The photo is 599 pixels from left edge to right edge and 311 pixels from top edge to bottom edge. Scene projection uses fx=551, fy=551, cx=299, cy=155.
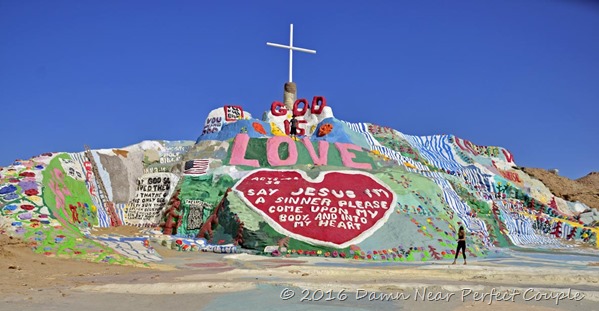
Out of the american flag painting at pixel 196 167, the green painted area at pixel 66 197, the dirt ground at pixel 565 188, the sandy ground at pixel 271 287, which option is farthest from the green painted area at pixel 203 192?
the dirt ground at pixel 565 188

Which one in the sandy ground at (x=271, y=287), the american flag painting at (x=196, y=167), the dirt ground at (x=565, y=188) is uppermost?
the american flag painting at (x=196, y=167)

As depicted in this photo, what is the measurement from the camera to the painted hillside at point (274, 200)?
15898 mm

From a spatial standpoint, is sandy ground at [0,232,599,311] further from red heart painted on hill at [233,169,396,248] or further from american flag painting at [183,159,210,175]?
american flag painting at [183,159,210,175]

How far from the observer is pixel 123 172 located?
24.8 meters

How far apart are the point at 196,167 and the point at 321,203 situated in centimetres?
812

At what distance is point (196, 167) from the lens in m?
23.6

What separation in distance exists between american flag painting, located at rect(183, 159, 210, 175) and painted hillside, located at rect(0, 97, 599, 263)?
62mm

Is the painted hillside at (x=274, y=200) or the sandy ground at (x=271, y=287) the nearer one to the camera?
the sandy ground at (x=271, y=287)

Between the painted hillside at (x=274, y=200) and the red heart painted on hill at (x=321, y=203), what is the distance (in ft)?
0.13

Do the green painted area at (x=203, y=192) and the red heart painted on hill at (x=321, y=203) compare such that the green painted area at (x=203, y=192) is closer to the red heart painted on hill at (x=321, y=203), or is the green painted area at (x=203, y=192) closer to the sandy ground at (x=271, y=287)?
the red heart painted on hill at (x=321, y=203)

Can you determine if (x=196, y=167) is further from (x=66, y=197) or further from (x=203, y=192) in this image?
(x=66, y=197)

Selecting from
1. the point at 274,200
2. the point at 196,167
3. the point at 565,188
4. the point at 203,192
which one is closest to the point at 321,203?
the point at 274,200

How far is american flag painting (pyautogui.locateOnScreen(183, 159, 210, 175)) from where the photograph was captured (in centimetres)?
2323

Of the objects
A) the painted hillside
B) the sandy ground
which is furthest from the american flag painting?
the sandy ground
